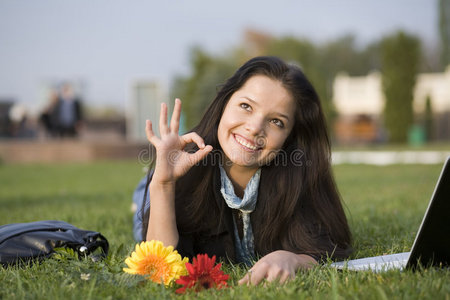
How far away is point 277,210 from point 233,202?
0.79 feet

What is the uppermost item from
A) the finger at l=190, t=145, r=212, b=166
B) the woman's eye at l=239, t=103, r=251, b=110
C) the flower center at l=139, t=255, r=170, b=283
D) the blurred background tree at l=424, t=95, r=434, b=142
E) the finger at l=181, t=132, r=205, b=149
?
the woman's eye at l=239, t=103, r=251, b=110

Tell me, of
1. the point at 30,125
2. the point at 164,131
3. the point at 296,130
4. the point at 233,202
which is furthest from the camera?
the point at 30,125

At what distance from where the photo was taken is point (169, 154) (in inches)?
80.3

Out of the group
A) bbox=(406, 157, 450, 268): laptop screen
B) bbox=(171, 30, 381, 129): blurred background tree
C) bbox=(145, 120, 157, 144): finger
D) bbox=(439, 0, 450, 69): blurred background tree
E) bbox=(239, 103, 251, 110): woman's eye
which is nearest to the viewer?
bbox=(406, 157, 450, 268): laptop screen

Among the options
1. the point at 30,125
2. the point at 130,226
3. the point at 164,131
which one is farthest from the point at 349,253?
the point at 30,125

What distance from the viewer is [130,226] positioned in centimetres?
376

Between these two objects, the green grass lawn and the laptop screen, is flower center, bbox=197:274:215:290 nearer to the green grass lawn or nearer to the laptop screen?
the green grass lawn

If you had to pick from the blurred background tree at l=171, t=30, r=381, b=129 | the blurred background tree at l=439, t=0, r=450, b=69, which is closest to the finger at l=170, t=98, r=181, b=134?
the blurred background tree at l=171, t=30, r=381, b=129

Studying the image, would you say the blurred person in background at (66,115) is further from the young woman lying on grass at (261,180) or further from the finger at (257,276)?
the finger at (257,276)

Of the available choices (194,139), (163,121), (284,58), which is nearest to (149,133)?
(163,121)

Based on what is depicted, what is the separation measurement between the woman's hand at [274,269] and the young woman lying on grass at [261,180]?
0.30m

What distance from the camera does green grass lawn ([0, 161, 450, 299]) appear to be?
66.6 inches

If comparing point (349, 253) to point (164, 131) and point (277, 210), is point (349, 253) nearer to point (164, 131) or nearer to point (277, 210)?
point (277, 210)

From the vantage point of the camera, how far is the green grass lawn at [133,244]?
1691mm
